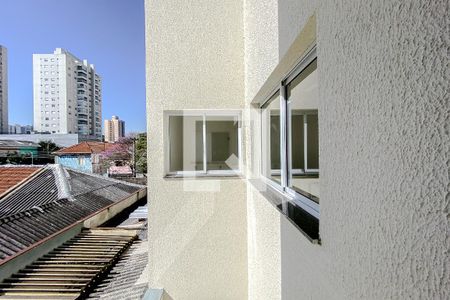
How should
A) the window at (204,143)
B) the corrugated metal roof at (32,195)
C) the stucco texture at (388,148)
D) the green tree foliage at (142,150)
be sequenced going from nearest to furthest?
the stucco texture at (388,148) → the window at (204,143) → the green tree foliage at (142,150) → the corrugated metal roof at (32,195)

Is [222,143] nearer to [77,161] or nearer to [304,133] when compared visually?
[304,133]

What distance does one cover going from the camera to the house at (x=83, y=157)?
19.3 m

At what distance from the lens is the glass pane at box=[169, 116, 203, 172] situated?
423 centimetres

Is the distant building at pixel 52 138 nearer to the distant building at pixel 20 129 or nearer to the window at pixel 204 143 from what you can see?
the distant building at pixel 20 129

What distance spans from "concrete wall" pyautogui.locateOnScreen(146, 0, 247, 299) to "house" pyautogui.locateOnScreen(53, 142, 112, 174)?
1591 centimetres

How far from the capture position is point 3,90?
109 ft

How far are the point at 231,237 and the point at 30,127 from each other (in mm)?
38549

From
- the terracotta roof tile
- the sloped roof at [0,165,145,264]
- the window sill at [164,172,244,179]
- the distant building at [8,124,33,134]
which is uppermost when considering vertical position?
the distant building at [8,124,33,134]

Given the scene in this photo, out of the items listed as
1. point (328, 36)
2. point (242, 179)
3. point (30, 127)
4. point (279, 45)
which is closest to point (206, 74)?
point (242, 179)

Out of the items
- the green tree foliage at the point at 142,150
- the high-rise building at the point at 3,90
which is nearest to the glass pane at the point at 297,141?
the green tree foliage at the point at 142,150

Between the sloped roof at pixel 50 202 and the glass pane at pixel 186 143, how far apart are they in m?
6.36

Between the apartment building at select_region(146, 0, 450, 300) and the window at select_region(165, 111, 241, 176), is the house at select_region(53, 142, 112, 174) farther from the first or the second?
the apartment building at select_region(146, 0, 450, 300)

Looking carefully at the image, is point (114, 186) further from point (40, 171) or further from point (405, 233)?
point (405, 233)

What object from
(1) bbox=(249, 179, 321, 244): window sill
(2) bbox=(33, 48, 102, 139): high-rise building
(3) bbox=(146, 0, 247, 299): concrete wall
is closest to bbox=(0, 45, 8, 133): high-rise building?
(2) bbox=(33, 48, 102, 139): high-rise building
